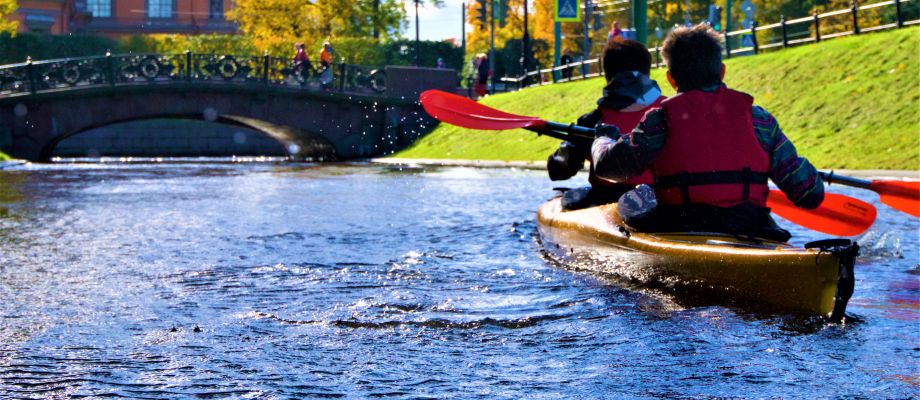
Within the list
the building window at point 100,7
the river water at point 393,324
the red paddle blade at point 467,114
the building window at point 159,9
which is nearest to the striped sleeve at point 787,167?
the river water at point 393,324

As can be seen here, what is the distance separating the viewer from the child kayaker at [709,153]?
7520mm

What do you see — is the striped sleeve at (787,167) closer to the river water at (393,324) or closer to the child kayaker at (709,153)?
the child kayaker at (709,153)

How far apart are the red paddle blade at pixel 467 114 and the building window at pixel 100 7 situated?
69694 mm

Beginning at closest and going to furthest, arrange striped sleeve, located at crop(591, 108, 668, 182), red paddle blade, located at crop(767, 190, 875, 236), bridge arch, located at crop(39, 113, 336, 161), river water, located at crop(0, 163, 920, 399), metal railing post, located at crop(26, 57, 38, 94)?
river water, located at crop(0, 163, 920, 399)
striped sleeve, located at crop(591, 108, 668, 182)
red paddle blade, located at crop(767, 190, 875, 236)
metal railing post, located at crop(26, 57, 38, 94)
bridge arch, located at crop(39, 113, 336, 161)

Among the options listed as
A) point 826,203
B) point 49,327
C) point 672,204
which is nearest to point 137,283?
point 49,327

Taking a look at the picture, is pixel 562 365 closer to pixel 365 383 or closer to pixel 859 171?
pixel 365 383

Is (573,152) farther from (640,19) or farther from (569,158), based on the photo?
(640,19)

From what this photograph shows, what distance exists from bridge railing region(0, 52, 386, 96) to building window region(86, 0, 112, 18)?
3436 cm

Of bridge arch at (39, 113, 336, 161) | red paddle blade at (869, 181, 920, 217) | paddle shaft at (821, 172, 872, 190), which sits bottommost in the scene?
bridge arch at (39, 113, 336, 161)

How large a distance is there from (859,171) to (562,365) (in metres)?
17.2

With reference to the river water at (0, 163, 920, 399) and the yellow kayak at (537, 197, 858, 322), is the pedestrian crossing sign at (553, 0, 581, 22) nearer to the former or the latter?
the river water at (0, 163, 920, 399)

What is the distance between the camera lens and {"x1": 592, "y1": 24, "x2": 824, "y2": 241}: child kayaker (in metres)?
7.52

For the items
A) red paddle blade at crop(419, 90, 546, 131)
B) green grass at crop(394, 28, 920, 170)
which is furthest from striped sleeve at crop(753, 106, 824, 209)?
green grass at crop(394, 28, 920, 170)

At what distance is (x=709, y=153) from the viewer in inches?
298
